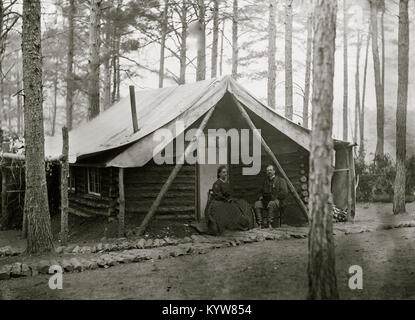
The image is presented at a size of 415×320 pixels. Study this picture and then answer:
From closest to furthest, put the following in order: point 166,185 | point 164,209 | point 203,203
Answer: point 166,185
point 164,209
point 203,203

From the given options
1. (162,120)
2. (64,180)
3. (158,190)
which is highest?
(162,120)

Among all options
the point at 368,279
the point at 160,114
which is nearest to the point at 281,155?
the point at 160,114

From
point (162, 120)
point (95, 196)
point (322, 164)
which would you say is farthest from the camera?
point (95, 196)

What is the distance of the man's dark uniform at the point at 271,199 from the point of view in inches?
436

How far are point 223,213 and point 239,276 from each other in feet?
12.0

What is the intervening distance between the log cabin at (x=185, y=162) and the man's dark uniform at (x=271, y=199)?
0.90 feet

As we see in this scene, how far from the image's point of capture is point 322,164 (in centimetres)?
519

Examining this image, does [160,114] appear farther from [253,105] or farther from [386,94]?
[386,94]

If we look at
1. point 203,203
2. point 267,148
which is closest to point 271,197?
point 267,148

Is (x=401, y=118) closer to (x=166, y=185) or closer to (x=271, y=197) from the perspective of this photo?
(x=271, y=197)

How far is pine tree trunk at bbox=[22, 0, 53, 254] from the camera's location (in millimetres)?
8445

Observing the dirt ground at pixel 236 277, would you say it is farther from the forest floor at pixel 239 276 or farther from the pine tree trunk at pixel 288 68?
the pine tree trunk at pixel 288 68

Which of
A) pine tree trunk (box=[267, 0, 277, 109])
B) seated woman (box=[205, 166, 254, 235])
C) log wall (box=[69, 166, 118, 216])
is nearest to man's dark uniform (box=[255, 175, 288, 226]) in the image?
seated woman (box=[205, 166, 254, 235])

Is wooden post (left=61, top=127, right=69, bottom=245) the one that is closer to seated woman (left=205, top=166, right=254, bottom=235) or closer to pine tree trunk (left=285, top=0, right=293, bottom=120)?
seated woman (left=205, top=166, right=254, bottom=235)
